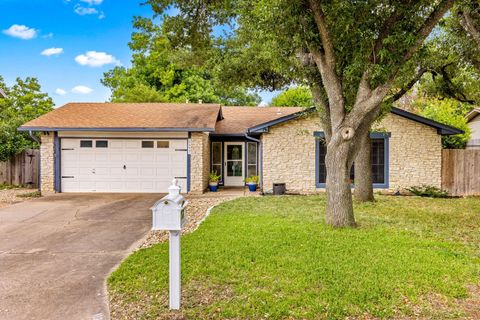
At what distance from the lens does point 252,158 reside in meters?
14.6

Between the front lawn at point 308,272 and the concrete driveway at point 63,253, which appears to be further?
the concrete driveway at point 63,253

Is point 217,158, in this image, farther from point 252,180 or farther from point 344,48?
point 344,48

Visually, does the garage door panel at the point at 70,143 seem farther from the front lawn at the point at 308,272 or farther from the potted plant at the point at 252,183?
the front lawn at the point at 308,272

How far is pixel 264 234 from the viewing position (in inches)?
229

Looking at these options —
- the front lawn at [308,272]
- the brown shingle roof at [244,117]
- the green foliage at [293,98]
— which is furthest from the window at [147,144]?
the green foliage at [293,98]

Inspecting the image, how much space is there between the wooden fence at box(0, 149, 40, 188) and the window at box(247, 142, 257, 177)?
9.45m

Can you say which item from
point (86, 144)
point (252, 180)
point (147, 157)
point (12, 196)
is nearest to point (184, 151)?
point (147, 157)

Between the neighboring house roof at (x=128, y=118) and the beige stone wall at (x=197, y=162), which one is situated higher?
Result: the neighboring house roof at (x=128, y=118)

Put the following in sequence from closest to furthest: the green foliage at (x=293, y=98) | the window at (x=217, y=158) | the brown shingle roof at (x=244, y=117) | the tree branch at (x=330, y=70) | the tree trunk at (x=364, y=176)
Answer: the tree branch at (x=330, y=70)
the tree trunk at (x=364, y=176)
the brown shingle roof at (x=244, y=117)
the window at (x=217, y=158)
the green foliage at (x=293, y=98)

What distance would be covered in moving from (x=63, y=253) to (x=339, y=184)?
5.07 m

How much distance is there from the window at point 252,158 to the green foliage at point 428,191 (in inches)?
249

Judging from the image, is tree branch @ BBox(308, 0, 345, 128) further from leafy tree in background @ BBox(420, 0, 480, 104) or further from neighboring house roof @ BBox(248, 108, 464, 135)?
neighboring house roof @ BBox(248, 108, 464, 135)

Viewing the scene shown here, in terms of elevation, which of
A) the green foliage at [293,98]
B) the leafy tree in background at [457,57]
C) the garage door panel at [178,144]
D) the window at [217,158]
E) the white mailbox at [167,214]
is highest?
the green foliage at [293,98]

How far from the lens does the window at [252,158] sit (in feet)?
47.7
